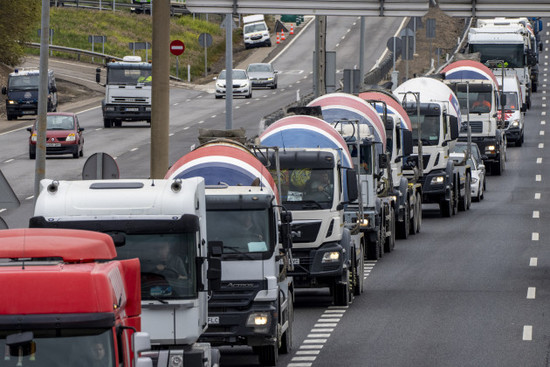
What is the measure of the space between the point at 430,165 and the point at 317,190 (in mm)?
16298

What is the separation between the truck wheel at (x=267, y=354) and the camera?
1969cm

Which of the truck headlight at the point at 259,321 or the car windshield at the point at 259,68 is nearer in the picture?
the truck headlight at the point at 259,321

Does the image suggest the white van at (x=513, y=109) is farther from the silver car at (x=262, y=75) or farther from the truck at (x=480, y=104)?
the silver car at (x=262, y=75)

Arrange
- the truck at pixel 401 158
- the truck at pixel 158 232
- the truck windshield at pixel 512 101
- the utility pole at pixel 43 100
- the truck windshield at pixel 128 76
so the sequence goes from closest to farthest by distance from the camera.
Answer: the truck at pixel 158 232 → the utility pole at pixel 43 100 → the truck at pixel 401 158 → the truck windshield at pixel 512 101 → the truck windshield at pixel 128 76

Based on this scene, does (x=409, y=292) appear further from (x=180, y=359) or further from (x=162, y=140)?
(x=180, y=359)

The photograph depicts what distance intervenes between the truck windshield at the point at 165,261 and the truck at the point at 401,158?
18693mm

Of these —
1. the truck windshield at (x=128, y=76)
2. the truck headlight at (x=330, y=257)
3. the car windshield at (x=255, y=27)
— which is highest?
the car windshield at (x=255, y=27)

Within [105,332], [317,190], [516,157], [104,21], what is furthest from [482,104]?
[104,21]

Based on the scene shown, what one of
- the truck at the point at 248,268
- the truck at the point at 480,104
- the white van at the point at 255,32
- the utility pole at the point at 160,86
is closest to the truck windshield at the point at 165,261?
the truck at the point at 248,268

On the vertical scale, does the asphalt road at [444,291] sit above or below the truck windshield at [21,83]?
below

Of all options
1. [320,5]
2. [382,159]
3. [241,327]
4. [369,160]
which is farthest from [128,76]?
[241,327]

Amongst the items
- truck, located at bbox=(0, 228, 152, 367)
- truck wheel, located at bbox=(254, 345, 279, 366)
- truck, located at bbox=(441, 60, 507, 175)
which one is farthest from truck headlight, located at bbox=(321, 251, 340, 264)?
truck, located at bbox=(441, 60, 507, 175)

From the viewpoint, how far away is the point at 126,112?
65500mm

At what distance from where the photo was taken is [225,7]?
33.6 m
